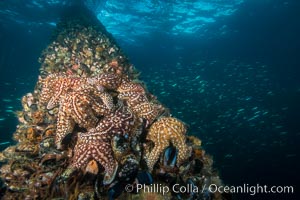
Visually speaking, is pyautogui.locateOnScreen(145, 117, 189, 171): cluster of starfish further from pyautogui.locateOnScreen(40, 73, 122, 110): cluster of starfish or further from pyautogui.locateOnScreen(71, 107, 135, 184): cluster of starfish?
pyautogui.locateOnScreen(40, 73, 122, 110): cluster of starfish

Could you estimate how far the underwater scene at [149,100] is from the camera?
3.62 metres

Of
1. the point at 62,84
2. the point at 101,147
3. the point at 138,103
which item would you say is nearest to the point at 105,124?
the point at 101,147

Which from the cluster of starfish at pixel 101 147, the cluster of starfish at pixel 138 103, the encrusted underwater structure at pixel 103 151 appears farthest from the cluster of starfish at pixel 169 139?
the cluster of starfish at pixel 101 147

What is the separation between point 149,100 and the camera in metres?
4.98

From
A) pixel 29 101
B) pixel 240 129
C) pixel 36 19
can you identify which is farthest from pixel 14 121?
pixel 240 129

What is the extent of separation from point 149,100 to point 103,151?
1.87 m

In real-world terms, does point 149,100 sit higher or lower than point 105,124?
higher

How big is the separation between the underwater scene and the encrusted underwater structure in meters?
0.02

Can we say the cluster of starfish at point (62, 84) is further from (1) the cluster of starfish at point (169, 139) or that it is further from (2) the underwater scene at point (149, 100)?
(1) the cluster of starfish at point (169, 139)

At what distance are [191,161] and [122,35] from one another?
28.1 metres

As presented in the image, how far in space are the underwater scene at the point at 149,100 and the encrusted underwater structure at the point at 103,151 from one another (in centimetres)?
2

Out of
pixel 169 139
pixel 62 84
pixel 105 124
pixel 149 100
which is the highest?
pixel 62 84

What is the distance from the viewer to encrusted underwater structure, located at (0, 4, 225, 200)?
3.40 meters

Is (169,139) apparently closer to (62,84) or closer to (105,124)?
(105,124)
